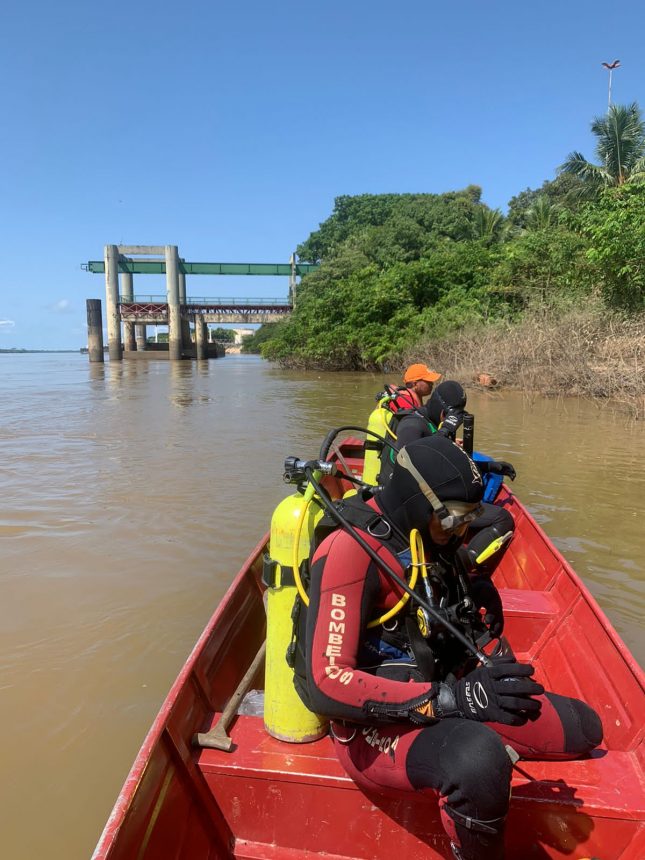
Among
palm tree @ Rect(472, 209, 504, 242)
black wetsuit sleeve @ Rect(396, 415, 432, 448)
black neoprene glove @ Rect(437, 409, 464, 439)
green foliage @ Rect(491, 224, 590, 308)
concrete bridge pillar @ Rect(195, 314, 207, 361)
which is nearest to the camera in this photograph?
black wetsuit sleeve @ Rect(396, 415, 432, 448)

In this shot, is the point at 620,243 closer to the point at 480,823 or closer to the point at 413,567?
the point at 413,567

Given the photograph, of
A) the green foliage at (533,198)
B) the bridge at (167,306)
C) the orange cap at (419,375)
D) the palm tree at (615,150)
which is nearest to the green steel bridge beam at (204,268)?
the bridge at (167,306)

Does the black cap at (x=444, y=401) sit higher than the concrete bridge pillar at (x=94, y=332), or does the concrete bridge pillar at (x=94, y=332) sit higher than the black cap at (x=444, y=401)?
the concrete bridge pillar at (x=94, y=332)

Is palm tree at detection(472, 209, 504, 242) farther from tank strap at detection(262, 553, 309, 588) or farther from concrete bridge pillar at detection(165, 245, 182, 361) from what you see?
tank strap at detection(262, 553, 309, 588)

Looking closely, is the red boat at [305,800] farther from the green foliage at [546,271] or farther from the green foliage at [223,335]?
the green foliage at [223,335]

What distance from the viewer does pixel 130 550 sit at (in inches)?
246

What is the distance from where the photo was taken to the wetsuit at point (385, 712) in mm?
1657

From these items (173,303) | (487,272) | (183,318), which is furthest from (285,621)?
(183,318)

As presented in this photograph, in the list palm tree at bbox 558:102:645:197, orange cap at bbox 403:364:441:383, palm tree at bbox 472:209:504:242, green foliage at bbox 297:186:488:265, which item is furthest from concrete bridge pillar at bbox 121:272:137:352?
orange cap at bbox 403:364:441:383

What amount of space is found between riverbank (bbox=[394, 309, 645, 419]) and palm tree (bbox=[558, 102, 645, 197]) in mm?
10831

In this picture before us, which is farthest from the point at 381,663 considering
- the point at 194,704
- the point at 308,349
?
the point at 308,349

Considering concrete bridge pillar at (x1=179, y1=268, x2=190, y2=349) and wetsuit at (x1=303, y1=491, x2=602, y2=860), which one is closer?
wetsuit at (x1=303, y1=491, x2=602, y2=860)

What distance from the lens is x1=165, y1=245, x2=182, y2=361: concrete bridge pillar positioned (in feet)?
185

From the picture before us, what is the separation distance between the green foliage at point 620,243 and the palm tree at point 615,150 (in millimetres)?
11635
